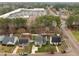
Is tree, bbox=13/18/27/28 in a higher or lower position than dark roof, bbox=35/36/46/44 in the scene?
higher

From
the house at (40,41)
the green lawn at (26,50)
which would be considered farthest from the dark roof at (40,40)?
the green lawn at (26,50)

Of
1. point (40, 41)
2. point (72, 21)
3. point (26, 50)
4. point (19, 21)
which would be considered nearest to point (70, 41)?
point (72, 21)

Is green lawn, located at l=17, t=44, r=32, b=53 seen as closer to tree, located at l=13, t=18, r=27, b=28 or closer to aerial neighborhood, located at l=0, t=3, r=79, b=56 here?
aerial neighborhood, located at l=0, t=3, r=79, b=56

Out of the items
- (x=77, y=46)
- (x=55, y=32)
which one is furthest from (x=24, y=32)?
(x=77, y=46)

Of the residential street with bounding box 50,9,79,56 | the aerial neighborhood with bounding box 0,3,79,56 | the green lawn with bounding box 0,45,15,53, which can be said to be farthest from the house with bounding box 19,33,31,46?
the residential street with bounding box 50,9,79,56

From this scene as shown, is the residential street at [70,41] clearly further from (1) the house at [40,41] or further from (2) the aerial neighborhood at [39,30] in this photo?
(1) the house at [40,41]

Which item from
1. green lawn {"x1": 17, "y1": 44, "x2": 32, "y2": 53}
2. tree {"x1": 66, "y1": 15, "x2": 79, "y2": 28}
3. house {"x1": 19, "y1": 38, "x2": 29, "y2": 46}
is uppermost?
tree {"x1": 66, "y1": 15, "x2": 79, "y2": 28}

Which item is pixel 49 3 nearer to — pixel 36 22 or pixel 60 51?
pixel 36 22

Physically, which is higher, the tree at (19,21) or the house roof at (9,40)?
the tree at (19,21)

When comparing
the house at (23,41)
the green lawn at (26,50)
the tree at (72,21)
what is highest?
the tree at (72,21)
